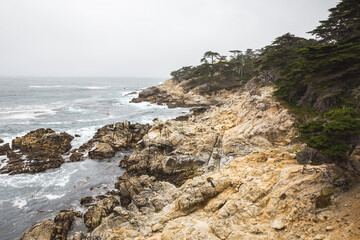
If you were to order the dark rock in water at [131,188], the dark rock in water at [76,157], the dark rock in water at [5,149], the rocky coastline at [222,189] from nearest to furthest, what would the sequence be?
1. the rocky coastline at [222,189]
2. the dark rock in water at [131,188]
3. the dark rock in water at [76,157]
4. the dark rock in water at [5,149]

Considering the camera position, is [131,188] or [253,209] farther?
[131,188]

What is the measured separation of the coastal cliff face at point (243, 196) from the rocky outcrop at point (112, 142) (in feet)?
23.3

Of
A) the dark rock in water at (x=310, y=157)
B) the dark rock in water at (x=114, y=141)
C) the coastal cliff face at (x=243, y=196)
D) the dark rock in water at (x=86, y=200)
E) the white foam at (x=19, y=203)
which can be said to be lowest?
the white foam at (x=19, y=203)

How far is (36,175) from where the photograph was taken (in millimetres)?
20016

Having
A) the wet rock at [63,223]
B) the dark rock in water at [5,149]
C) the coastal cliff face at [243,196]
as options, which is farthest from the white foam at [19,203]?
the dark rock in water at [5,149]

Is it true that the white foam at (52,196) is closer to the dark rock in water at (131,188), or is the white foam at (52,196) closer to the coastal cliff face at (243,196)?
the dark rock in water at (131,188)

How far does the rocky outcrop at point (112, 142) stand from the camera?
24.2 meters

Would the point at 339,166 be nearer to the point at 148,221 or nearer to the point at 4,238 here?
the point at 148,221

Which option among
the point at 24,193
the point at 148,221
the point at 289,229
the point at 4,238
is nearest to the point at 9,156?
the point at 24,193

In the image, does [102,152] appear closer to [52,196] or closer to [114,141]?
[114,141]

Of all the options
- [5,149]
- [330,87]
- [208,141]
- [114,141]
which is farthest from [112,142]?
[330,87]

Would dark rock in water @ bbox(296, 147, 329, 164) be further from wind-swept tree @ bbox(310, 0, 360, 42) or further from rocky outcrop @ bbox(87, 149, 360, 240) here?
wind-swept tree @ bbox(310, 0, 360, 42)

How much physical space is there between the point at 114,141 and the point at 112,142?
33 cm

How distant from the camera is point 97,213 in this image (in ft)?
43.3
